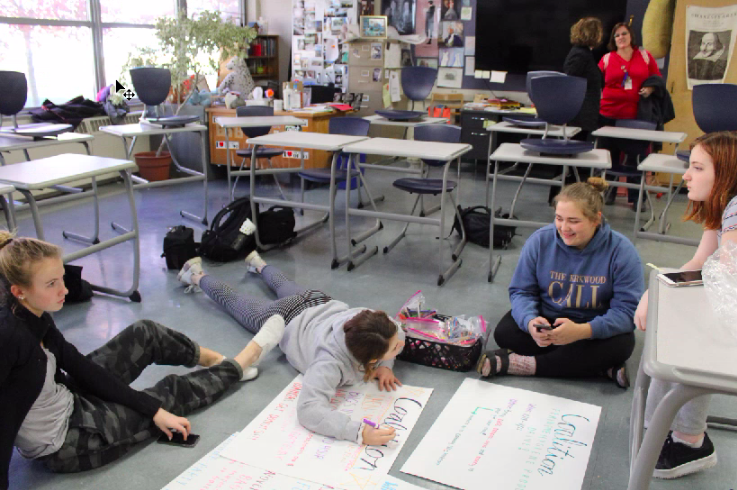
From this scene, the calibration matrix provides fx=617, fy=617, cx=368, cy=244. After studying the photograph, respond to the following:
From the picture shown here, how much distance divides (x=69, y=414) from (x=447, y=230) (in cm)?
304

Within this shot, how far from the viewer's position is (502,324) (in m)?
2.51

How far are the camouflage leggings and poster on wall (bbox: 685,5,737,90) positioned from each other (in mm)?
5205

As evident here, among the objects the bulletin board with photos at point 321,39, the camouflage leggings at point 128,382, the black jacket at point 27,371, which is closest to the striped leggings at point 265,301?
the camouflage leggings at point 128,382

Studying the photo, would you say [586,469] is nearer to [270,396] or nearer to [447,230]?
[270,396]

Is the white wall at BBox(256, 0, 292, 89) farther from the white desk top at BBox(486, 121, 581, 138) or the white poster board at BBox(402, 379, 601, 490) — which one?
the white poster board at BBox(402, 379, 601, 490)

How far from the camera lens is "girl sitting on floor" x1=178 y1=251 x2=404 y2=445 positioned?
76.9 inches

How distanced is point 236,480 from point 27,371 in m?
0.63

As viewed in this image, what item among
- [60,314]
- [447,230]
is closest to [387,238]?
[447,230]

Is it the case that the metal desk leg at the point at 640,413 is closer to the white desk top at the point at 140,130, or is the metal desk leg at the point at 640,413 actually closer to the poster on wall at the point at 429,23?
the white desk top at the point at 140,130

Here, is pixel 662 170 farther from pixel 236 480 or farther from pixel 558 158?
pixel 236 480

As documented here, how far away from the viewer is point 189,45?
5148 millimetres

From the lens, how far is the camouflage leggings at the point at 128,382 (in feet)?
5.87

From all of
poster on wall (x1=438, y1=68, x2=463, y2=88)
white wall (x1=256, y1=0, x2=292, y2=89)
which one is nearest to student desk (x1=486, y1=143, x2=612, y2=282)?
poster on wall (x1=438, y1=68, x2=463, y2=88)

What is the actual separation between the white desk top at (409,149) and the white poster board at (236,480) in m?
1.93
